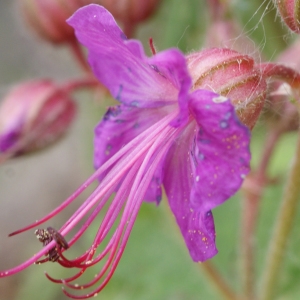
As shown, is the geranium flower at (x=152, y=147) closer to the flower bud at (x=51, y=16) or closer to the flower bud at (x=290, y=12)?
the flower bud at (x=290, y=12)

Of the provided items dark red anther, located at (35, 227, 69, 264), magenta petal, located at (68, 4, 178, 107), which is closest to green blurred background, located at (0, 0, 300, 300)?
magenta petal, located at (68, 4, 178, 107)

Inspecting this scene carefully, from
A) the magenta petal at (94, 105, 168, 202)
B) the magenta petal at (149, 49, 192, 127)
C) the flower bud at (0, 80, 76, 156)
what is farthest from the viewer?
the flower bud at (0, 80, 76, 156)

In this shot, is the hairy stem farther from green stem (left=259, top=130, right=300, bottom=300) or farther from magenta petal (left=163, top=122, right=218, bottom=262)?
magenta petal (left=163, top=122, right=218, bottom=262)

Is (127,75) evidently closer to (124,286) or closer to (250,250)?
(250,250)

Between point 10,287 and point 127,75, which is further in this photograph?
point 10,287

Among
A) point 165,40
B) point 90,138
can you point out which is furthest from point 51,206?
point 165,40

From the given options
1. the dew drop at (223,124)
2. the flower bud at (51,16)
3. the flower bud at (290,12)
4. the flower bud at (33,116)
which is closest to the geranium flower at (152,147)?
the dew drop at (223,124)
